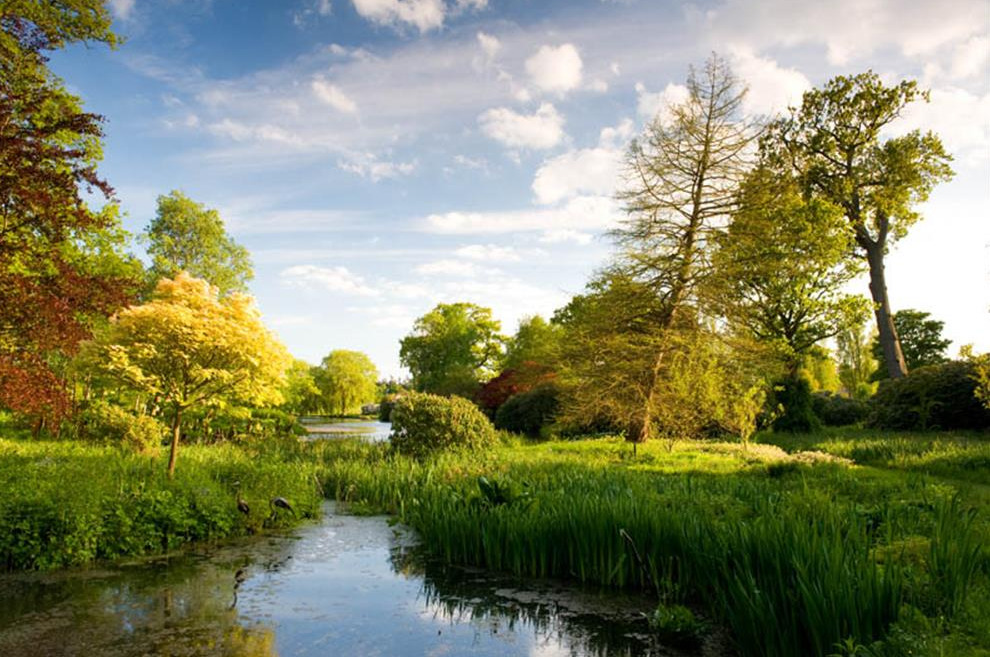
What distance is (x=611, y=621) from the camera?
17.5 ft

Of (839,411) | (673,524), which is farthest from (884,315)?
(673,524)

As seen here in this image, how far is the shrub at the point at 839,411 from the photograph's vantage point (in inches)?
1017

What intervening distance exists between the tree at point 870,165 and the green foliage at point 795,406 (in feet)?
17.5

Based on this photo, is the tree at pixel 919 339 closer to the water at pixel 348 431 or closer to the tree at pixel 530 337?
the tree at pixel 530 337

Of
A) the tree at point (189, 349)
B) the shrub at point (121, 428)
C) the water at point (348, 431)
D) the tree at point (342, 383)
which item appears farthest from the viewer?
the tree at point (342, 383)

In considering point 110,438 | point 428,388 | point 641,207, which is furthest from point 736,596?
point 428,388

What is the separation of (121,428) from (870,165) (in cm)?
2958

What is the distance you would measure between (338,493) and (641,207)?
1236 cm

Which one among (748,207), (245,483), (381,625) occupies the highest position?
(748,207)

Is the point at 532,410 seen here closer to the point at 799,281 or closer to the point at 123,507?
the point at 799,281

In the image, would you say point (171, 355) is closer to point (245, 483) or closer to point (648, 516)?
point (245, 483)

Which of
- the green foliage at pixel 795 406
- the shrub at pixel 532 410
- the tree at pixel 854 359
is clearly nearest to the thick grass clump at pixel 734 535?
the green foliage at pixel 795 406

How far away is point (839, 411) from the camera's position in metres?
26.2

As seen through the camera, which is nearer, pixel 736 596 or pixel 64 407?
pixel 736 596
